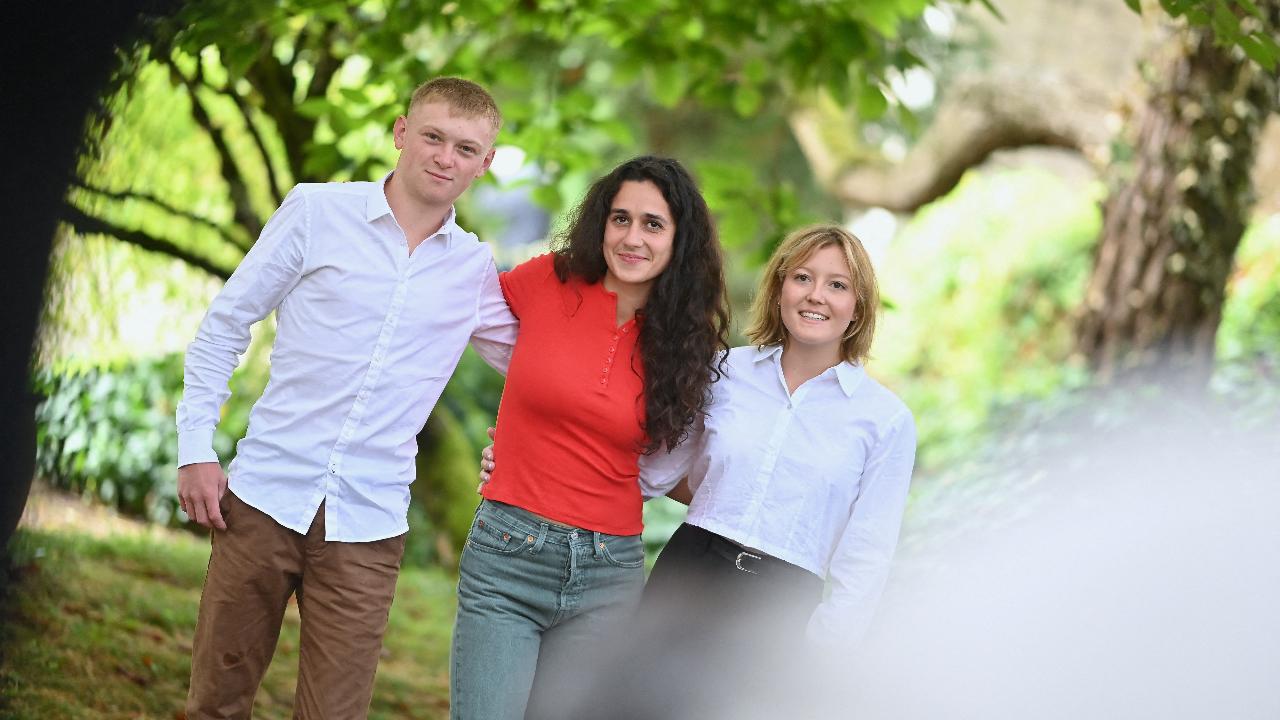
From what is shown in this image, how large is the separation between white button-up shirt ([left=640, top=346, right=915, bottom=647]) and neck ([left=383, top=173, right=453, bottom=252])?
74cm

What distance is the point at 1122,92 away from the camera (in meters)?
6.02

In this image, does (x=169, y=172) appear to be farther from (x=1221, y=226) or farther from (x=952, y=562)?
(x=1221, y=226)

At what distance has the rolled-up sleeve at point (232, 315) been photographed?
243 cm

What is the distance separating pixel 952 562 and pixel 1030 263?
15.0 ft

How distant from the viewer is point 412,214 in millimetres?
2561

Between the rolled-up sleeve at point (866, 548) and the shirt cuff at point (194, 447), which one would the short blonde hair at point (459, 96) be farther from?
the rolled-up sleeve at point (866, 548)

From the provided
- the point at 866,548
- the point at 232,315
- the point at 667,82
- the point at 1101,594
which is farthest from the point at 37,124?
the point at 1101,594

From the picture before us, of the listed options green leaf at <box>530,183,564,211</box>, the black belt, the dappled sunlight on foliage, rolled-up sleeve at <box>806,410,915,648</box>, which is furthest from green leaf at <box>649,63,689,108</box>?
the dappled sunlight on foliage

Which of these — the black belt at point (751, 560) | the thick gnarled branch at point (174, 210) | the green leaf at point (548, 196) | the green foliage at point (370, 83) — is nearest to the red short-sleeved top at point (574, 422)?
the black belt at point (751, 560)

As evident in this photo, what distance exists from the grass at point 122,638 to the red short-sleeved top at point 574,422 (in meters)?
1.03

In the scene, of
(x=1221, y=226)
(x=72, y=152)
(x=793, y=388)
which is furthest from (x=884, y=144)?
(x=72, y=152)

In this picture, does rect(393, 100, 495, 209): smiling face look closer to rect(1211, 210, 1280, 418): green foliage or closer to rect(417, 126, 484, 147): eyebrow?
rect(417, 126, 484, 147): eyebrow

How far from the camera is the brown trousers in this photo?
247 cm

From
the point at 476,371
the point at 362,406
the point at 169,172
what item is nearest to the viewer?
the point at 362,406
